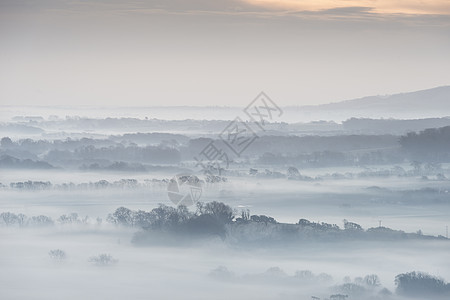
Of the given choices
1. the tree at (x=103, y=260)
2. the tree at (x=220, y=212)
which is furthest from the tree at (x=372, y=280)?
the tree at (x=103, y=260)

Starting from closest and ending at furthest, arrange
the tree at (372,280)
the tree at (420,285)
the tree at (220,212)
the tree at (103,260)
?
the tree at (420,285) → the tree at (372,280) → the tree at (103,260) → the tree at (220,212)

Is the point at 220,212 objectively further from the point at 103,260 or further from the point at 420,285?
the point at 420,285

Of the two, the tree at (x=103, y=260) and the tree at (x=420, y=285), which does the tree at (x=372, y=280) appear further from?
the tree at (x=103, y=260)

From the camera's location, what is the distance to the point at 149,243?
53500 mm

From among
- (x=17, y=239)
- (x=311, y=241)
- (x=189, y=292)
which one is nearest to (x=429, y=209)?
(x=311, y=241)

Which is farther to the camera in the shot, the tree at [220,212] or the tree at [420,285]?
the tree at [220,212]

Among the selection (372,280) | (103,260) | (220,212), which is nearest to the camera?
(372,280)

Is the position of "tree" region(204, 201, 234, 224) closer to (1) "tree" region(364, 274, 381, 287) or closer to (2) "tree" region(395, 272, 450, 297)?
(1) "tree" region(364, 274, 381, 287)

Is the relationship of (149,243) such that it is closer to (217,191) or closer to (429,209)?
(217,191)

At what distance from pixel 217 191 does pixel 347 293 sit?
A: 39.1m

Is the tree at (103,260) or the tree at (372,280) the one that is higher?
the tree at (103,260)

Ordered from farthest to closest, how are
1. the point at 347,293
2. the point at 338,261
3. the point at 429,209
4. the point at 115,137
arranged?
the point at 115,137
the point at 429,209
the point at 338,261
the point at 347,293

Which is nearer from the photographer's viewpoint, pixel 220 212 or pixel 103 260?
pixel 103 260

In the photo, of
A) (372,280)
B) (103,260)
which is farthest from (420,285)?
(103,260)
